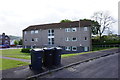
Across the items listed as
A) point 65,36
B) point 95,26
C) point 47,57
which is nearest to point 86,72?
point 47,57

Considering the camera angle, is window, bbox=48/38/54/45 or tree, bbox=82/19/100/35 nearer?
window, bbox=48/38/54/45

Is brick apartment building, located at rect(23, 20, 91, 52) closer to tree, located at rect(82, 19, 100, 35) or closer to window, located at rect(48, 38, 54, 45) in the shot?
window, located at rect(48, 38, 54, 45)

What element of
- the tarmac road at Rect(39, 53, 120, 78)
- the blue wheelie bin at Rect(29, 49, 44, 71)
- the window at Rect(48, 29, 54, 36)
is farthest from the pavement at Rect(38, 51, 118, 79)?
the window at Rect(48, 29, 54, 36)

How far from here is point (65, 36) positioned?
3228cm

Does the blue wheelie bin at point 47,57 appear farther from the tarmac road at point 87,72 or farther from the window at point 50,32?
the window at point 50,32

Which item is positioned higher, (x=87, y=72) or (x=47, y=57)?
(x=47, y=57)

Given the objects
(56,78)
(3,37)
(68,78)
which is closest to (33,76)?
(56,78)

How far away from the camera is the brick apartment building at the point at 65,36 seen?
29.8 m

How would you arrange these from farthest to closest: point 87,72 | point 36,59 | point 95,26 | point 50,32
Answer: point 95,26, point 50,32, point 36,59, point 87,72

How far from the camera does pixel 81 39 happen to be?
98.5ft

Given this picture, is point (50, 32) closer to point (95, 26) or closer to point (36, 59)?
point (95, 26)

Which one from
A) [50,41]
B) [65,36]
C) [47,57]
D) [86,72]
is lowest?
[86,72]

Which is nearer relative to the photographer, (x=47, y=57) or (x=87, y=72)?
(x=87, y=72)

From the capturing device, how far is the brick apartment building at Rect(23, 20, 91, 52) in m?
29.8
